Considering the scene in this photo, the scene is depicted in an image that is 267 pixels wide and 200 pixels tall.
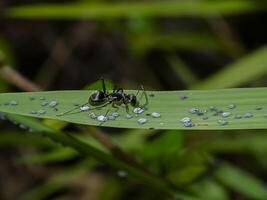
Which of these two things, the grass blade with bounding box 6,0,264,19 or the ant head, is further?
the grass blade with bounding box 6,0,264,19

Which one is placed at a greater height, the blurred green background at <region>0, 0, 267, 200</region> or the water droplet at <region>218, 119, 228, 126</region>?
the water droplet at <region>218, 119, 228, 126</region>

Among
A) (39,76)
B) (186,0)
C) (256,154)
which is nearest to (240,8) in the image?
(186,0)

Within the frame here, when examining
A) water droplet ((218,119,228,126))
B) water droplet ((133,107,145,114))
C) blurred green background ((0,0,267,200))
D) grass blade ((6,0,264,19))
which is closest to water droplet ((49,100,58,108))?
water droplet ((133,107,145,114))

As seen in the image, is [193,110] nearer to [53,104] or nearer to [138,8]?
[53,104]

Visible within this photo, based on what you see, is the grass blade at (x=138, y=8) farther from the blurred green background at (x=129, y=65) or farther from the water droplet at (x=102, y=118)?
the water droplet at (x=102, y=118)

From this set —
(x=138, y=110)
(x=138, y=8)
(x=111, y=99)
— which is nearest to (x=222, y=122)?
(x=138, y=110)

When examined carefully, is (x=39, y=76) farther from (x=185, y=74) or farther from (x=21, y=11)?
(x=185, y=74)

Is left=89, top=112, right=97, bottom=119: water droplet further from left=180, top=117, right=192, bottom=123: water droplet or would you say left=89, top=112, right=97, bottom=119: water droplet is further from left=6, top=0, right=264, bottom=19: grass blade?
left=6, top=0, right=264, bottom=19: grass blade

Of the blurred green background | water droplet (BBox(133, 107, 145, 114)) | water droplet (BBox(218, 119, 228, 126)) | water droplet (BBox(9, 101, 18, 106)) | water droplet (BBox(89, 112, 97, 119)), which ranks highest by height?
water droplet (BBox(9, 101, 18, 106))
